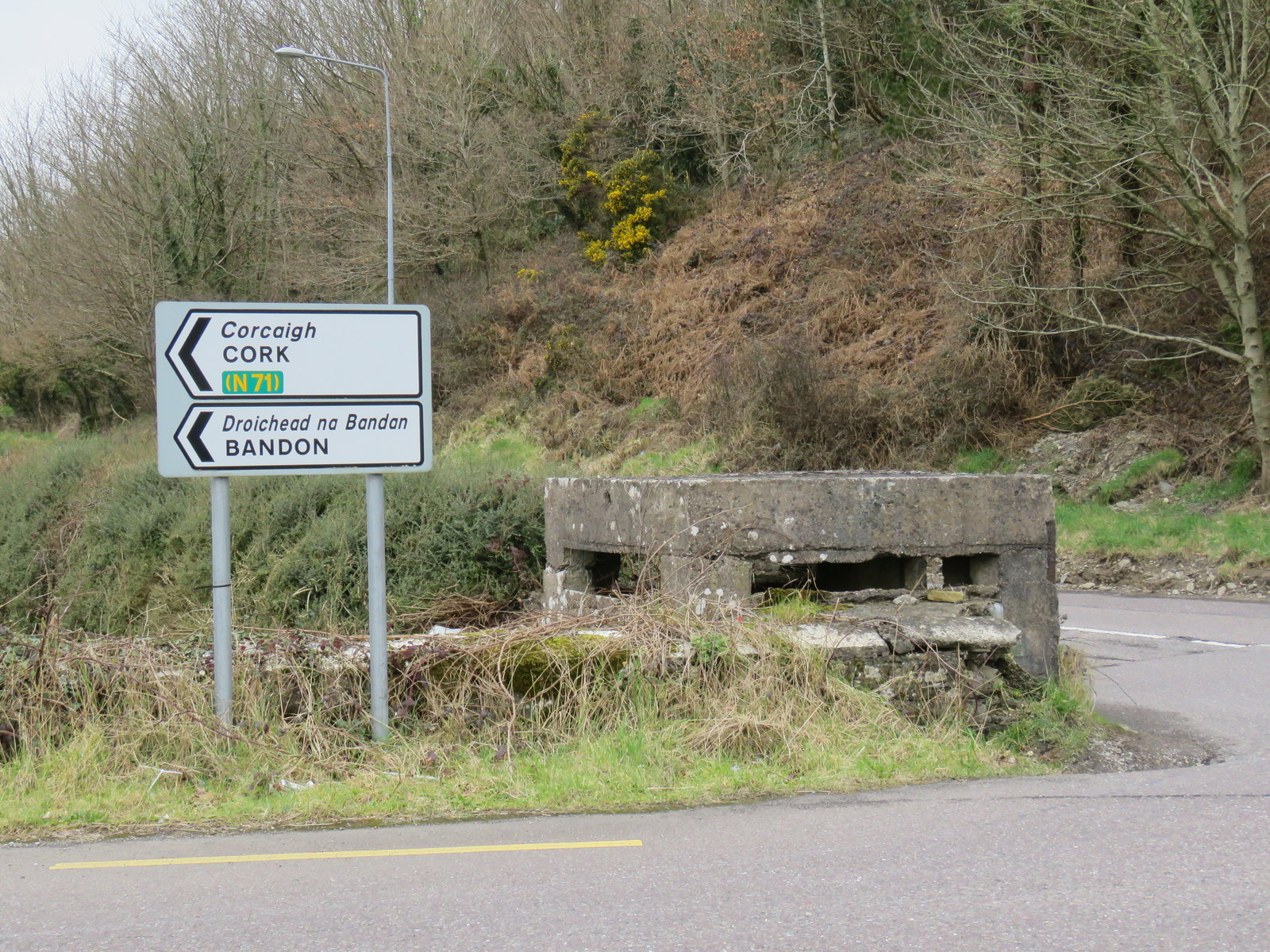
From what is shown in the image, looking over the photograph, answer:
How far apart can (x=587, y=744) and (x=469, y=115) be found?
31.6 m

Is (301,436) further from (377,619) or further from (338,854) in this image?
(338,854)

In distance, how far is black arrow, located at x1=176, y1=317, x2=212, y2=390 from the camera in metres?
5.87

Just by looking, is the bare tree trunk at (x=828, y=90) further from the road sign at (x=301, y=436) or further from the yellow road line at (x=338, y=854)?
the yellow road line at (x=338, y=854)

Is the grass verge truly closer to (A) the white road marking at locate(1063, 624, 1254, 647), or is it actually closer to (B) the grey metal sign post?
(B) the grey metal sign post

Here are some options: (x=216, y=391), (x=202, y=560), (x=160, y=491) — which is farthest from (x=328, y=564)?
(x=216, y=391)

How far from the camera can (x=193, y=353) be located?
5891mm

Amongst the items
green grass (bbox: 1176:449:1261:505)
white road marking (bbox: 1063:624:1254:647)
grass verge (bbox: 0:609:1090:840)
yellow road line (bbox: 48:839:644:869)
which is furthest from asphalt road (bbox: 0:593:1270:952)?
green grass (bbox: 1176:449:1261:505)

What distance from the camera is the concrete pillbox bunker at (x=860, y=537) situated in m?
7.00

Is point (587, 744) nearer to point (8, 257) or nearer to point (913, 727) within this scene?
point (913, 727)

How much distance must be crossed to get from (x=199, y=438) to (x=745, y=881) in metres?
3.56

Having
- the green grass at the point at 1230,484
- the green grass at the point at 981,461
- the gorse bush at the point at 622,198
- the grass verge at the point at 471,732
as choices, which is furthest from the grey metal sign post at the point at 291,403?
the gorse bush at the point at 622,198

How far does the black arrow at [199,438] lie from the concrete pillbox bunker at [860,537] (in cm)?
266

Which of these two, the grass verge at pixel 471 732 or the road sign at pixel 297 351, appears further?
Result: the road sign at pixel 297 351

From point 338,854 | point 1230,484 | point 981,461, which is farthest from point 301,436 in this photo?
point 981,461
